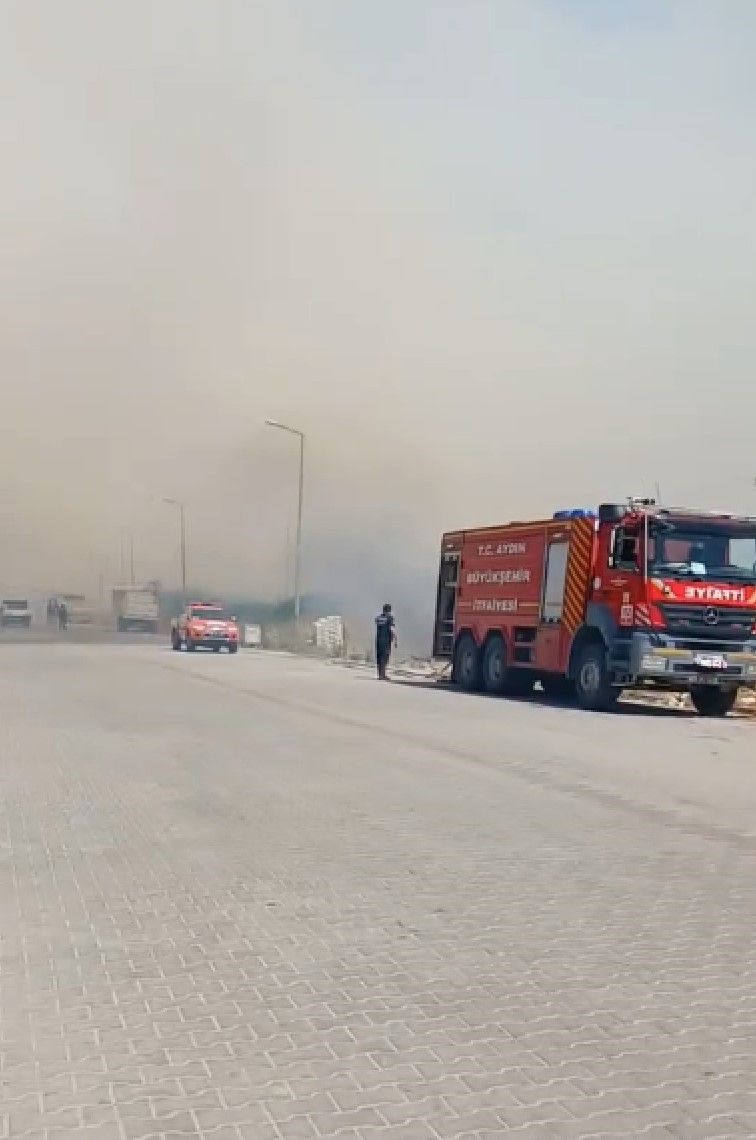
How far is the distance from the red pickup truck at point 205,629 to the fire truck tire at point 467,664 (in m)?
19.6

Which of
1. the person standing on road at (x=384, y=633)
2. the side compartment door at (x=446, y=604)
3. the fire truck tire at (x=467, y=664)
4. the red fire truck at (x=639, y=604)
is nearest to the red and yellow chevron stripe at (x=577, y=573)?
the red fire truck at (x=639, y=604)

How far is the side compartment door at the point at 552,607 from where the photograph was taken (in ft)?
69.7

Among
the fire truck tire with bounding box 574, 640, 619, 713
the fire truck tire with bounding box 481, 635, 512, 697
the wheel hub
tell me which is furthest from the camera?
the fire truck tire with bounding box 481, 635, 512, 697

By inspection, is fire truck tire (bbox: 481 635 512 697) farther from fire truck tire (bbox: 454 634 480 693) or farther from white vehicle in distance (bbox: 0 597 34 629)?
white vehicle in distance (bbox: 0 597 34 629)

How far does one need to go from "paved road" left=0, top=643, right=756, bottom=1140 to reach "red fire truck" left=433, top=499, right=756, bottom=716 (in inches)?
253

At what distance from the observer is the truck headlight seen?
18.9m

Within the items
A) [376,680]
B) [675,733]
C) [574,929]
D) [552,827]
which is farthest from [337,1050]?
[376,680]

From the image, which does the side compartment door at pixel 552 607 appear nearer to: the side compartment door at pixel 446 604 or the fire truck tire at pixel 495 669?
the fire truck tire at pixel 495 669

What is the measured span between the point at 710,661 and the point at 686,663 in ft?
1.29

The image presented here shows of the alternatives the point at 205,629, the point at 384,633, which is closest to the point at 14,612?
the point at 205,629

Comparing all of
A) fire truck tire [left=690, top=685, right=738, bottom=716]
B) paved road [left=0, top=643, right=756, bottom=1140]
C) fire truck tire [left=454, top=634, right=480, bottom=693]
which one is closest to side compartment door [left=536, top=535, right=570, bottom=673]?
fire truck tire [left=690, top=685, right=738, bottom=716]

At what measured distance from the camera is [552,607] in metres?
21.5

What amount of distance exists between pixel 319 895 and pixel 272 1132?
122 inches

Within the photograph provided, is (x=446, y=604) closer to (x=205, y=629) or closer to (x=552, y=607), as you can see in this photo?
(x=552, y=607)
